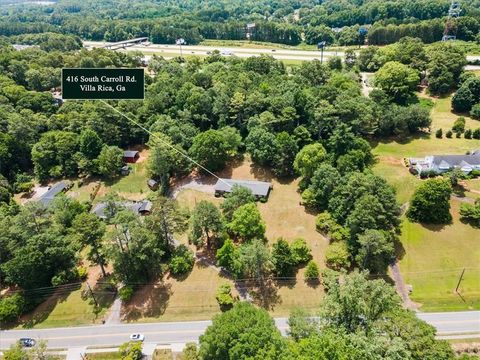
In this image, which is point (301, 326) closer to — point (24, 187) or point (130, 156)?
point (130, 156)

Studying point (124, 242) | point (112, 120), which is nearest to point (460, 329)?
point (124, 242)

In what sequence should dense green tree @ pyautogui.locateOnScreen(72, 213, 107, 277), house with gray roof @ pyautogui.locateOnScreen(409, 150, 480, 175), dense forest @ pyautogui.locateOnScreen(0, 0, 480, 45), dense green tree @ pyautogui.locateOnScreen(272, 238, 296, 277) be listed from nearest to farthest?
dense green tree @ pyautogui.locateOnScreen(72, 213, 107, 277) → dense green tree @ pyautogui.locateOnScreen(272, 238, 296, 277) → house with gray roof @ pyautogui.locateOnScreen(409, 150, 480, 175) → dense forest @ pyautogui.locateOnScreen(0, 0, 480, 45)

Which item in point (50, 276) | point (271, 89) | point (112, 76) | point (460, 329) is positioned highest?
point (112, 76)

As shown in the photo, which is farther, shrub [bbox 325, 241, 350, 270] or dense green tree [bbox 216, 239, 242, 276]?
dense green tree [bbox 216, 239, 242, 276]

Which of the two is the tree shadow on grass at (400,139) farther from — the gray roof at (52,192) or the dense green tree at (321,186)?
the gray roof at (52,192)

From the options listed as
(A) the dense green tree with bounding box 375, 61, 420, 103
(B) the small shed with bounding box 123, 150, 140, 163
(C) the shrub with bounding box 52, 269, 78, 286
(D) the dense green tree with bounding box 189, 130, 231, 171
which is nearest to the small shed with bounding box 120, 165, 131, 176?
(B) the small shed with bounding box 123, 150, 140, 163

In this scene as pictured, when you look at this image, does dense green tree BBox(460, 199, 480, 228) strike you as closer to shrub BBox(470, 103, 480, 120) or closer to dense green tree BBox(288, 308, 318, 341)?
dense green tree BBox(288, 308, 318, 341)

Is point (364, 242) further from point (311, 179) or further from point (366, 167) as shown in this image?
point (366, 167)
